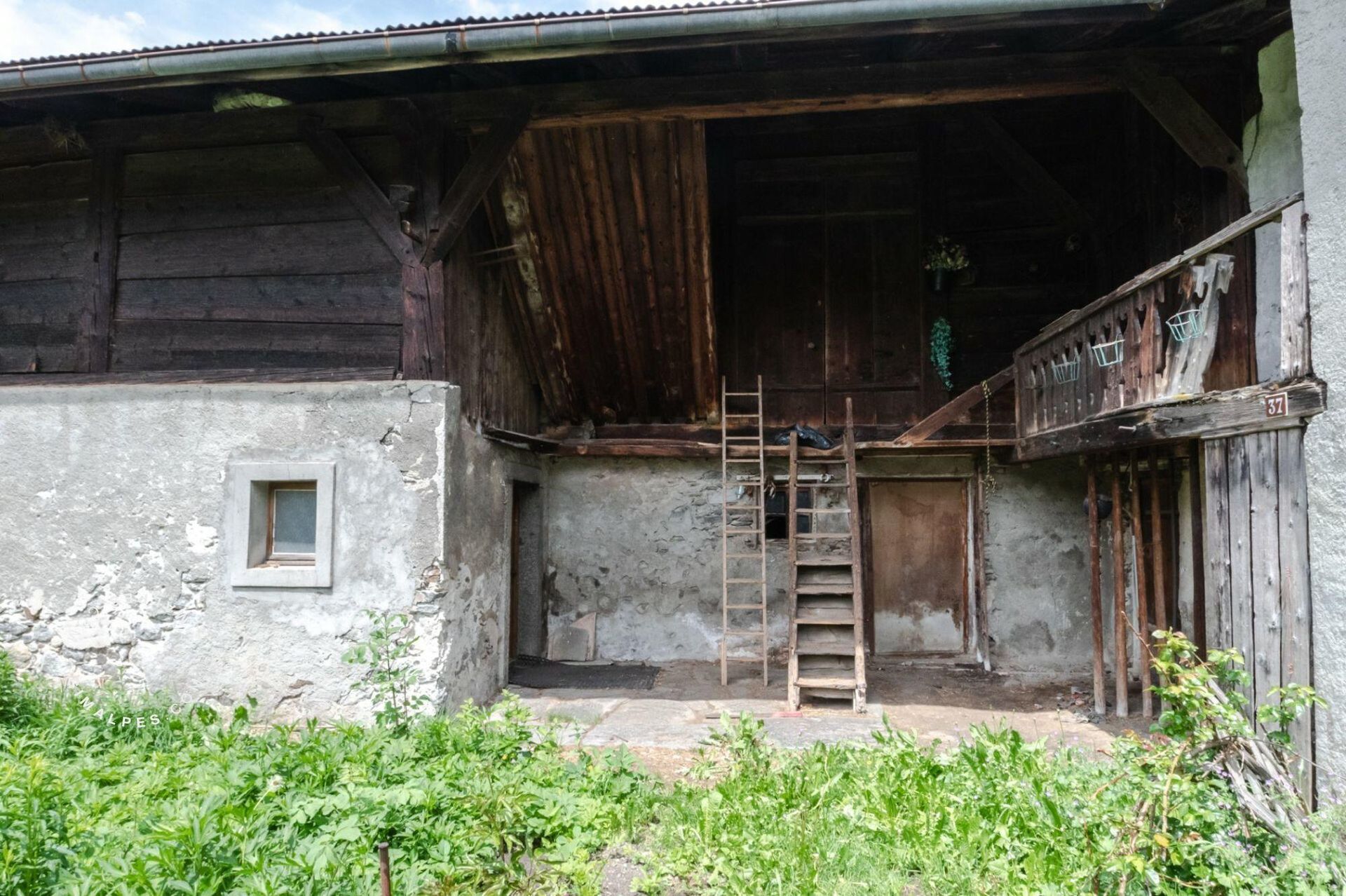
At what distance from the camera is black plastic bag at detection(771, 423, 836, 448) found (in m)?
8.20

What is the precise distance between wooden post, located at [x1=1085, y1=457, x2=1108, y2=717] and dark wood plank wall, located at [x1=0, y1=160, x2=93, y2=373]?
8.12m

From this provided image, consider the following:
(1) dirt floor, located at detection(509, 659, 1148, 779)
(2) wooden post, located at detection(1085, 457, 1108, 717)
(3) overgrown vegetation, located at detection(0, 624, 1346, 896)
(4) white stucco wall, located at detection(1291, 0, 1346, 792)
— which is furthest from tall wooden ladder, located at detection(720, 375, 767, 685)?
(4) white stucco wall, located at detection(1291, 0, 1346, 792)

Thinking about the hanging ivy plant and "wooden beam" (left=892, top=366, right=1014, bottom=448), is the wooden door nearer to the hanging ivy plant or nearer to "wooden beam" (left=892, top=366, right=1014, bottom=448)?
the hanging ivy plant

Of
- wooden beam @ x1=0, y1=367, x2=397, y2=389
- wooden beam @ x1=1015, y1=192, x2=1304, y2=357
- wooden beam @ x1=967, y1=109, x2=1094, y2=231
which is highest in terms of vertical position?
wooden beam @ x1=967, y1=109, x2=1094, y2=231

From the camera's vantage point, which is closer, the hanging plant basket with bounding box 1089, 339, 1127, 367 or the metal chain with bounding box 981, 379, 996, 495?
the hanging plant basket with bounding box 1089, 339, 1127, 367

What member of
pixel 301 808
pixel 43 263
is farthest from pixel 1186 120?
pixel 43 263

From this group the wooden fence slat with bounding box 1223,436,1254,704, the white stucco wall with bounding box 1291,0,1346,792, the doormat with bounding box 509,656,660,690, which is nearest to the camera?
the white stucco wall with bounding box 1291,0,1346,792

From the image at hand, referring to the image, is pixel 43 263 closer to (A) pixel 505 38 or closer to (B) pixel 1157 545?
(A) pixel 505 38

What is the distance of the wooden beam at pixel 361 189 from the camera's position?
5.89 meters

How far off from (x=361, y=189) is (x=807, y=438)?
4597 mm

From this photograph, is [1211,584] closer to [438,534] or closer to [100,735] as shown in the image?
[438,534]

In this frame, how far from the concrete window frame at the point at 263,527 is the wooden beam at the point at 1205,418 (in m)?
5.12

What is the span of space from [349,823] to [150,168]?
533cm

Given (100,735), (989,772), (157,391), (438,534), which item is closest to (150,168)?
(157,391)
